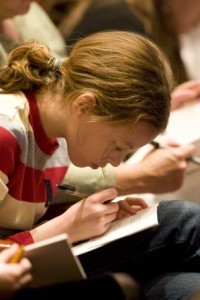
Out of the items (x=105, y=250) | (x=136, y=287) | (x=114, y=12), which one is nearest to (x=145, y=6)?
(x=114, y=12)

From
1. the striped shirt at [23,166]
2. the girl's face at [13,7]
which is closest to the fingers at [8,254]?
the striped shirt at [23,166]

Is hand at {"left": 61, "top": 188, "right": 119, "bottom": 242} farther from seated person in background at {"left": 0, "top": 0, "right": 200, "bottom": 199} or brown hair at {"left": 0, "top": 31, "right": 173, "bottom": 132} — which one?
seated person in background at {"left": 0, "top": 0, "right": 200, "bottom": 199}

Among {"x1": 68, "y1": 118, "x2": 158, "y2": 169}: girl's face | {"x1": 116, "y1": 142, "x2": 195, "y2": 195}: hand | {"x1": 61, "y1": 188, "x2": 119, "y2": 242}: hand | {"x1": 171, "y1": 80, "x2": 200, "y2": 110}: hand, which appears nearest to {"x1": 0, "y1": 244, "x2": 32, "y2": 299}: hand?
{"x1": 61, "y1": 188, "x2": 119, "y2": 242}: hand

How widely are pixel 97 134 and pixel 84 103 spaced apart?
0.07 meters

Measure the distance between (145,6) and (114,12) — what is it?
0.14 meters

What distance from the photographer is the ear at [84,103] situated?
117cm

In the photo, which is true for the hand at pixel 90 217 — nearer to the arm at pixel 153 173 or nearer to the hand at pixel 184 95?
the arm at pixel 153 173

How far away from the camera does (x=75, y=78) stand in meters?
1.20

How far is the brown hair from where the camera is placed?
1169 millimetres

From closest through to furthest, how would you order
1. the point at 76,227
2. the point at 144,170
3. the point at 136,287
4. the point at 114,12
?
the point at 136,287 → the point at 76,227 → the point at 144,170 → the point at 114,12

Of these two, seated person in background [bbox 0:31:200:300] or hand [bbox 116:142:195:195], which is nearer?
seated person in background [bbox 0:31:200:300]

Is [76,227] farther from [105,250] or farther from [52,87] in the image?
[52,87]

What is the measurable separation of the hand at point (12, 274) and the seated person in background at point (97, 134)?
0.23 meters

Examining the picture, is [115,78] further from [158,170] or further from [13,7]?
[13,7]
